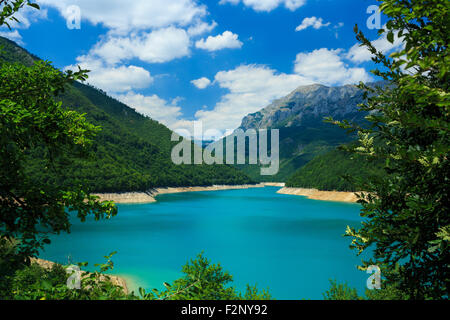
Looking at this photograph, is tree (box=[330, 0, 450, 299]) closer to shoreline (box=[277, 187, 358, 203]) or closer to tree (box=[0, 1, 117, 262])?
tree (box=[0, 1, 117, 262])

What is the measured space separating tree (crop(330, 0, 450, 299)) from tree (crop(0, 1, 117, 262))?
402cm

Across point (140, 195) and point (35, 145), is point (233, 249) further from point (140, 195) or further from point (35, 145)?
point (140, 195)

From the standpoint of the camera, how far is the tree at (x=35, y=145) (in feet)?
13.4

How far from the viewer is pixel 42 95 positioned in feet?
16.3

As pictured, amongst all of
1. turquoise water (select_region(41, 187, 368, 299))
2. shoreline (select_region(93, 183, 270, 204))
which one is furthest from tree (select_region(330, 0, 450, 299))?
shoreline (select_region(93, 183, 270, 204))

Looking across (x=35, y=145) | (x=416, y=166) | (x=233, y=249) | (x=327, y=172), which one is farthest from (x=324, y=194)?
(x=35, y=145)

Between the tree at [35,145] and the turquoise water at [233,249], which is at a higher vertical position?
the tree at [35,145]

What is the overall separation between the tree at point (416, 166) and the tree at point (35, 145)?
13.2ft

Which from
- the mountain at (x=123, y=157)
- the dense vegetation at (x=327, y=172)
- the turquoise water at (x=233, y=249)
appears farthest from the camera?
the dense vegetation at (x=327, y=172)

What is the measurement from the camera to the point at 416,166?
3.83 m

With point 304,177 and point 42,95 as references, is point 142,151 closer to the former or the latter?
point 304,177

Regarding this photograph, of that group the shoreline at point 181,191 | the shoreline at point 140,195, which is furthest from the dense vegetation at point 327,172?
the shoreline at point 140,195

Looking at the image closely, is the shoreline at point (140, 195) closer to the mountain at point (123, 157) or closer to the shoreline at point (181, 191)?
the shoreline at point (181, 191)

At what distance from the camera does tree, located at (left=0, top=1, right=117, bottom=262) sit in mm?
4070
